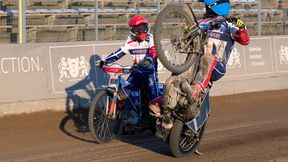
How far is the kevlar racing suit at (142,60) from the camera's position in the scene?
9.02m

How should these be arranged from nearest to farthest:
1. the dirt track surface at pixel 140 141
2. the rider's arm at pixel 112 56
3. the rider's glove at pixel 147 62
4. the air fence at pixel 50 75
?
the dirt track surface at pixel 140 141
the rider's glove at pixel 147 62
the rider's arm at pixel 112 56
the air fence at pixel 50 75

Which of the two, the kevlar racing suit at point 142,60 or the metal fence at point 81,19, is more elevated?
the metal fence at point 81,19

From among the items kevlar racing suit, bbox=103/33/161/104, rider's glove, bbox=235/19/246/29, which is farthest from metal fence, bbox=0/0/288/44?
rider's glove, bbox=235/19/246/29

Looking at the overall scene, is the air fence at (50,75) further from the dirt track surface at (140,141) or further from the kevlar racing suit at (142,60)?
the kevlar racing suit at (142,60)

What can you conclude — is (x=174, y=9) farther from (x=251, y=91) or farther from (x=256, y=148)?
(x=251, y=91)

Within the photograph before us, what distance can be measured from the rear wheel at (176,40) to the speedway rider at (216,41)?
26 centimetres

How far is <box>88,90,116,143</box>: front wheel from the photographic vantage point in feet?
28.5

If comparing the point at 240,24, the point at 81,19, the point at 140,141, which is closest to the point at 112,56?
the point at 140,141

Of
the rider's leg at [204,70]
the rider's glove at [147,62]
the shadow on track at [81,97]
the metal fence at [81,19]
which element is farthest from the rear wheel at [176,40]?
the metal fence at [81,19]

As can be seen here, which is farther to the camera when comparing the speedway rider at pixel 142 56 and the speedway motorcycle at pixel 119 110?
the speedway rider at pixel 142 56

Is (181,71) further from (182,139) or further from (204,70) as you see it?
(182,139)

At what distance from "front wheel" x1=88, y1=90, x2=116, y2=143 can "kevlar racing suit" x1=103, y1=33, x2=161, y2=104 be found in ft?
1.88

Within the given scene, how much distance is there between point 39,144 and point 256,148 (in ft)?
10.9

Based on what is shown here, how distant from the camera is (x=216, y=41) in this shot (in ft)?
26.8
